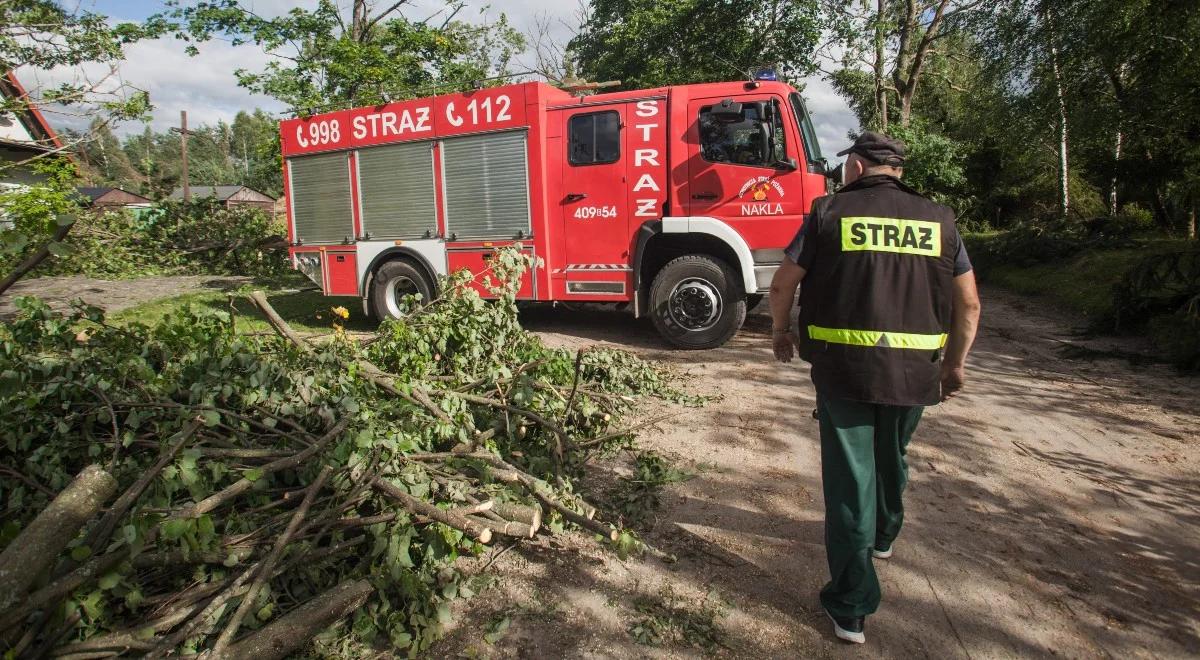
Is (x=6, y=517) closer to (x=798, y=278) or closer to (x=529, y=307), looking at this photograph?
(x=798, y=278)

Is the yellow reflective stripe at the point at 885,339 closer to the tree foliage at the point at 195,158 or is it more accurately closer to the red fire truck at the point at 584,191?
the red fire truck at the point at 584,191

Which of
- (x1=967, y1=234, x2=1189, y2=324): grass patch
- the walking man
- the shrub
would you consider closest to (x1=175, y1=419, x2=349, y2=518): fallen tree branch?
the walking man

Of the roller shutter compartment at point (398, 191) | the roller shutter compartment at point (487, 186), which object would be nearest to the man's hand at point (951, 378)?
the roller shutter compartment at point (487, 186)

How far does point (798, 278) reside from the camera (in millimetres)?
2609

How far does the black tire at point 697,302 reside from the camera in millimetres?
6969

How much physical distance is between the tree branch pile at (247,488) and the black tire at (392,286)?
406 centimetres

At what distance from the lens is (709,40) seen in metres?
20.1

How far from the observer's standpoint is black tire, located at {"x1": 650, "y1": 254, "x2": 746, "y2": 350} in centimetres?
697

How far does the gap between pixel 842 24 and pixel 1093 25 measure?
10.5 m

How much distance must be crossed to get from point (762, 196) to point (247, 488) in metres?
5.33

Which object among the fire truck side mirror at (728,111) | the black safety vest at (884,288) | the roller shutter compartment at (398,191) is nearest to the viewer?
the black safety vest at (884,288)

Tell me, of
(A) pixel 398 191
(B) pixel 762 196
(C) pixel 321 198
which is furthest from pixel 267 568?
(C) pixel 321 198

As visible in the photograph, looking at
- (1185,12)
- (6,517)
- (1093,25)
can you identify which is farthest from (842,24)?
(6,517)

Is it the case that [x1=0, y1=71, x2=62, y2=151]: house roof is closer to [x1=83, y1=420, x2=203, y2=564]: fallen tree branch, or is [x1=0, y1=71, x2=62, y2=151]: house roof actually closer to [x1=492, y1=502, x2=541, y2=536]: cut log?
[x1=83, y1=420, x2=203, y2=564]: fallen tree branch
